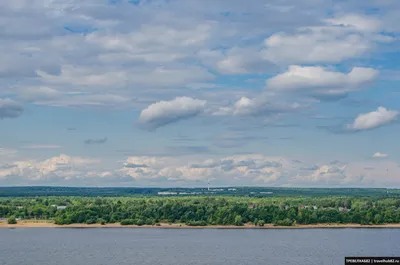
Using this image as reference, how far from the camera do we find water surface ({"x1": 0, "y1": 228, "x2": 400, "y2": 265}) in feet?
224

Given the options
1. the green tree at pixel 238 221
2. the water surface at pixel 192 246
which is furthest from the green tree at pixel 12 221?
the green tree at pixel 238 221

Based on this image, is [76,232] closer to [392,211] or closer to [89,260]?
[89,260]

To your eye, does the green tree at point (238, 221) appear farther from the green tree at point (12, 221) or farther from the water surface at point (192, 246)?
the green tree at point (12, 221)

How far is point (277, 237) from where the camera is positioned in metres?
92.3

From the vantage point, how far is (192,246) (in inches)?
3152

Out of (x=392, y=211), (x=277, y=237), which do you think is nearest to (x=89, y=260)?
(x=277, y=237)

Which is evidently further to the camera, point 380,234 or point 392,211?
point 392,211

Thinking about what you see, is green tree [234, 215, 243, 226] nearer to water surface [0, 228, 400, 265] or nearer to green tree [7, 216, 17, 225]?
water surface [0, 228, 400, 265]

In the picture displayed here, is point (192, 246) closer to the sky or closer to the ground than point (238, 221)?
closer to the ground

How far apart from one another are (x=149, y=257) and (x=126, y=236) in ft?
84.7

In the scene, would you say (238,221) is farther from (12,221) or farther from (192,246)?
(12,221)

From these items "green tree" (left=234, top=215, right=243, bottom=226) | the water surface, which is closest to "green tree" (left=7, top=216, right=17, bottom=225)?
the water surface

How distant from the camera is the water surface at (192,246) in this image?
6819 centimetres

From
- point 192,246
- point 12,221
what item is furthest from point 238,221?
point 12,221
